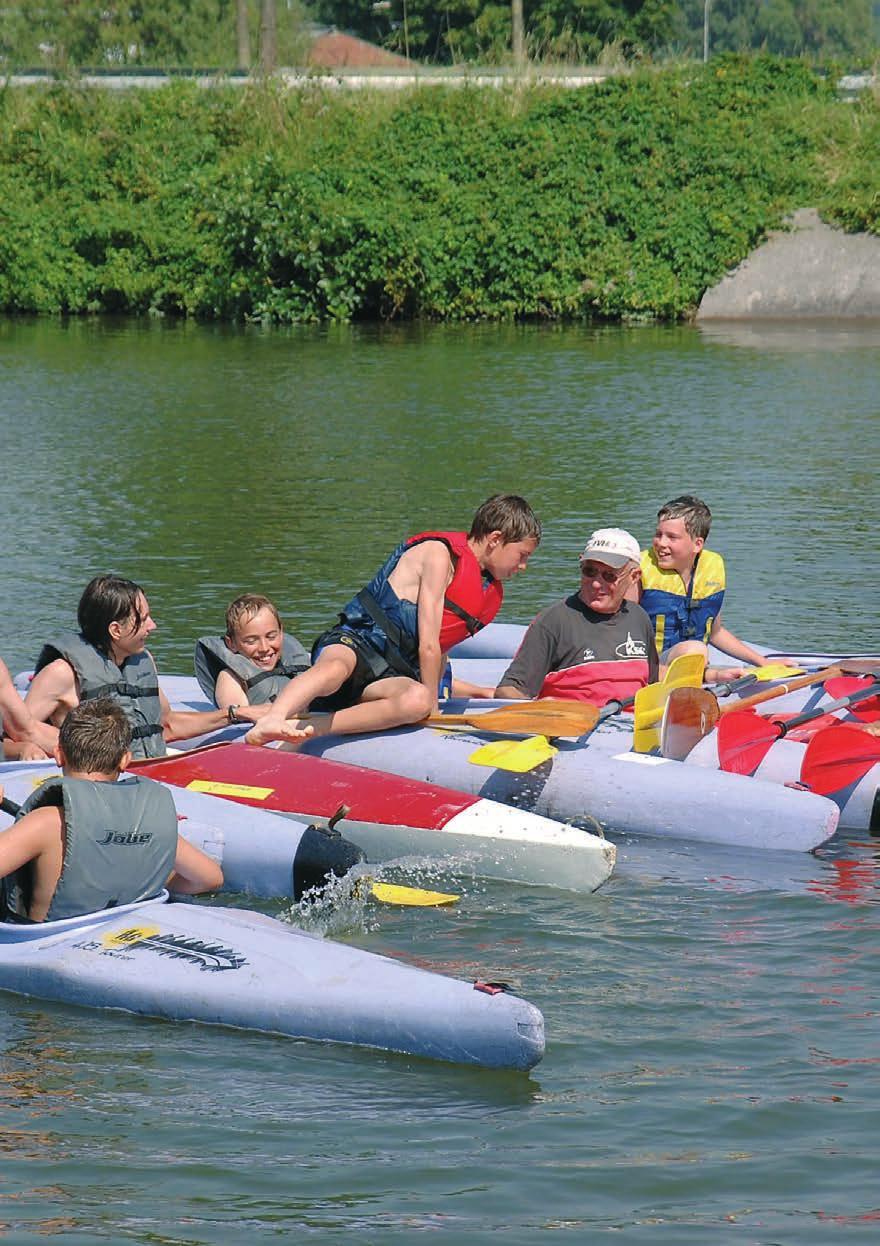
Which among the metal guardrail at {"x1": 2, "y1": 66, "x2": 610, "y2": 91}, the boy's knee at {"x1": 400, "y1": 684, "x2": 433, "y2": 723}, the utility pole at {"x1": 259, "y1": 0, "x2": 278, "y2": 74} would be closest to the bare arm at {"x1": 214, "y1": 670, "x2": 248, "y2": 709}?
the boy's knee at {"x1": 400, "y1": 684, "x2": 433, "y2": 723}

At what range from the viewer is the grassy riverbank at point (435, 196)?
24.4 metres

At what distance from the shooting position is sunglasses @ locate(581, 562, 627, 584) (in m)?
7.66

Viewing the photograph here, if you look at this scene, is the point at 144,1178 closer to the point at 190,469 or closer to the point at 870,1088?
the point at 870,1088

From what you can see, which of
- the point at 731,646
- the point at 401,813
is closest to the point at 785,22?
the point at 731,646

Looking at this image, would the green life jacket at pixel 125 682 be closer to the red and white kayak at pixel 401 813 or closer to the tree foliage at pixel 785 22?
the red and white kayak at pixel 401 813

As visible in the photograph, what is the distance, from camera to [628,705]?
25.4 ft

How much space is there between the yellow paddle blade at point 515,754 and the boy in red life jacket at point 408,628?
37 cm

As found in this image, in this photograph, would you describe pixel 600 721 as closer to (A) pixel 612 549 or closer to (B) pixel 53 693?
(A) pixel 612 549

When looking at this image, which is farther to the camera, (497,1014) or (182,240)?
(182,240)

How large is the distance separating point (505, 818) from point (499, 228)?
61.0ft

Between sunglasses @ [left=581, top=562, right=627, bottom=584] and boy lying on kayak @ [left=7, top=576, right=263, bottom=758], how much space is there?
1774mm

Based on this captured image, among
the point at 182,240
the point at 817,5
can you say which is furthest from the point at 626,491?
the point at 817,5

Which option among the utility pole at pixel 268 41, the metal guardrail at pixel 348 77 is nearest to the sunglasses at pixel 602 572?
the metal guardrail at pixel 348 77

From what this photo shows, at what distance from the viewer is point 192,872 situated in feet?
19.6
